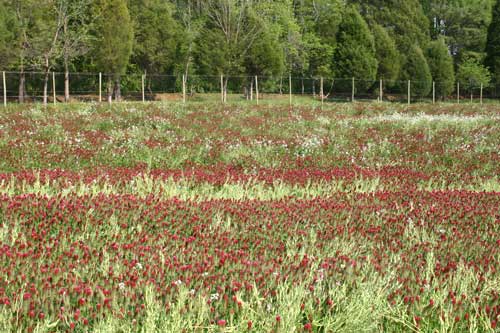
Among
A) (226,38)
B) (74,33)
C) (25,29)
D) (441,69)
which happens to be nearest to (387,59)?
(441,69)

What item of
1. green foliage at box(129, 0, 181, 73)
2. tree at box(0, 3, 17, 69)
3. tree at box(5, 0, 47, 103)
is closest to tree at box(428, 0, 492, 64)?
green foliage at box(129, 0, 181, 73)

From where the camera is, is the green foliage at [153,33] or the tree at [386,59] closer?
the green foliage at [153,33]

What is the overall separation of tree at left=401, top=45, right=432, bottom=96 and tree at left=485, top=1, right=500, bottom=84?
1165cm

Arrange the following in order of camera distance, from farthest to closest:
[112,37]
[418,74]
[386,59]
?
1. [386,59]
2. [418,74]
3. [112,37]

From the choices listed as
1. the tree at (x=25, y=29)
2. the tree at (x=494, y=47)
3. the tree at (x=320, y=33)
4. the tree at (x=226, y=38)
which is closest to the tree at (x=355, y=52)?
the tree at (x=320, y=33)

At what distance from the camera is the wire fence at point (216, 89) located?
4453cm

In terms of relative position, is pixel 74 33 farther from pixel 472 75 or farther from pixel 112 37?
pixel 472 75

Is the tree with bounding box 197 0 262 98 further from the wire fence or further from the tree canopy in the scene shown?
the wire fence

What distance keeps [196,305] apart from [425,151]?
31.3 feet

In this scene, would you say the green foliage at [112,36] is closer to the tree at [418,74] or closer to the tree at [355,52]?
the tree at [355,52]

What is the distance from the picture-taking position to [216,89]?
55.5 meters

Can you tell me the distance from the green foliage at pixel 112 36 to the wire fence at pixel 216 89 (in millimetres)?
3641

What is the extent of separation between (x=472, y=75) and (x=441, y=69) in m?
5.02

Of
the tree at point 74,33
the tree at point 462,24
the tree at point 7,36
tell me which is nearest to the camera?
the tree at point 7,36
